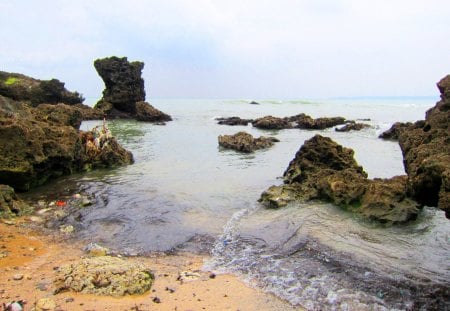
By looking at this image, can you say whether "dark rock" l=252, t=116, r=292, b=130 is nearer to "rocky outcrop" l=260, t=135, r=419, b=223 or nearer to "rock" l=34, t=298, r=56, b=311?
"rocky outcrop" l=260, t=135, r=419, b=223

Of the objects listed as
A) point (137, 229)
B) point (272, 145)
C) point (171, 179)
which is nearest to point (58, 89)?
point (272, 145)

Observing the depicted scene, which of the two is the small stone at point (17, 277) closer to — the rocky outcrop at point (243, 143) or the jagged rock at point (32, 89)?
the rocky outcrop at point (243, 143)

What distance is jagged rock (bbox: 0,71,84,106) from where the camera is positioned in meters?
40.8

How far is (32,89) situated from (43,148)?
108ft

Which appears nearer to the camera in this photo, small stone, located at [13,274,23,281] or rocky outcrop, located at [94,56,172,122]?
small stone, located at [13,274,23,281]

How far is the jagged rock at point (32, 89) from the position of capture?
134ft

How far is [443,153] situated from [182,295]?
4281 millimetres

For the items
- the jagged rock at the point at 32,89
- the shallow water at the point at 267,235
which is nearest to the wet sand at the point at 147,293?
the shallow water at the point at 267,235

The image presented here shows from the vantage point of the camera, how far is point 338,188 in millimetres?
10445

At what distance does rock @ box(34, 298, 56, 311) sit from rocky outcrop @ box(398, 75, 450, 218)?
5.12 metres

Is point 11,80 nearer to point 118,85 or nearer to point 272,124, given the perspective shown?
point 118,85

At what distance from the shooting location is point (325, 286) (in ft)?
20.9

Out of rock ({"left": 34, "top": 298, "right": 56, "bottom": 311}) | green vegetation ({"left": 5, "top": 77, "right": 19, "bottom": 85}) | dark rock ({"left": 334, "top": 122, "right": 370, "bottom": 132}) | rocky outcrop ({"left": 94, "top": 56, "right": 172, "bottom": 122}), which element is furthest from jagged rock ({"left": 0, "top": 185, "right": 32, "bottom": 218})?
rocky outcrop ({"left": 94, "top": 56, "right": 172, "bottom": 122})

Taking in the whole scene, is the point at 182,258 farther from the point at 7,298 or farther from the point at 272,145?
the point at 272,145
